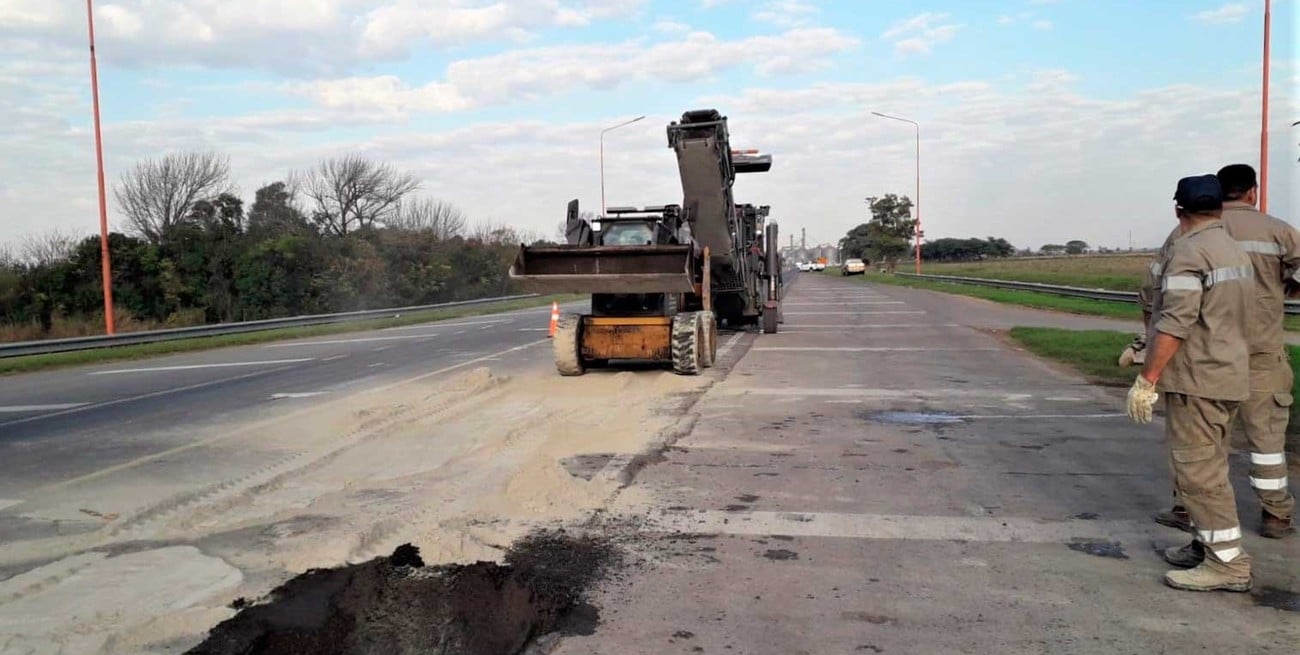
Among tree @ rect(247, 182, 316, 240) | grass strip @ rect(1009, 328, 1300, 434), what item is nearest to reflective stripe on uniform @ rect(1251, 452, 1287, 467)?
grass strip @ rect(1009, 328, 1300, 434)

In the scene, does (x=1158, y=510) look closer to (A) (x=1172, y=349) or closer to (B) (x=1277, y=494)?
(B) (x=1277, y=494)

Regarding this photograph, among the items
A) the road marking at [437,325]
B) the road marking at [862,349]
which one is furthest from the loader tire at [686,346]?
the road marking at [437,325]

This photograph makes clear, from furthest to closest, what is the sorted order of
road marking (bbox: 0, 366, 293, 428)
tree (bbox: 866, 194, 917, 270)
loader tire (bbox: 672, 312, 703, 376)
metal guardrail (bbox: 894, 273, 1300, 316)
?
tree (bbox: 866, 194, 917, 270) → metal guardrail (bbox: 894, 273, 1300, 316) → loader tire (bbox: 672, 312, 703, 376) → road marking (bbox: 0, 366, 293, 428)

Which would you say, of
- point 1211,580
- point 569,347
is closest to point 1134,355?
point 1211,580

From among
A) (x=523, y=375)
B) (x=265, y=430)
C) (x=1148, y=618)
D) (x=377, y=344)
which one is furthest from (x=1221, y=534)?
(x=377, y=344)

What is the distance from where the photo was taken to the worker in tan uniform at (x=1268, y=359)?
530 centimetres

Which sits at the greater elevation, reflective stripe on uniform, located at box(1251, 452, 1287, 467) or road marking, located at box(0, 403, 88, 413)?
reflective stripe on uniform, located at box(1251, 452, 1287, 467)

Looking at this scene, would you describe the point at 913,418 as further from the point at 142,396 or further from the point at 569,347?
the point at 142,396

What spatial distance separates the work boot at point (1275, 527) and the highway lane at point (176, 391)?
8.66 metres

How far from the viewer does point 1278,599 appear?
15.0 ft

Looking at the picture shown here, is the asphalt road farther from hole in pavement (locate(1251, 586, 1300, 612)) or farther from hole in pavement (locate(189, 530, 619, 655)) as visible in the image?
hole in pavement (locate(189, 530, 619, 655))

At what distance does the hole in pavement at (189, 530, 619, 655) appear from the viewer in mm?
4199

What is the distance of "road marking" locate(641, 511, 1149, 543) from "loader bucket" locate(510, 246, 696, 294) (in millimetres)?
6707

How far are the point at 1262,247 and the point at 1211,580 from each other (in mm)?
2009
